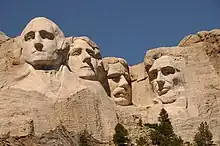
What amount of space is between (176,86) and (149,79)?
104 centimetres

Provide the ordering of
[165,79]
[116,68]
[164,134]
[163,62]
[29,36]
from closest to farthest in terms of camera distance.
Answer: [164,134], [29,36], [165,79], [163,62], [116,68]

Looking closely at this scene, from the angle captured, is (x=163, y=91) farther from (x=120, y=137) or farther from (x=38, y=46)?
(x=38, y=46)

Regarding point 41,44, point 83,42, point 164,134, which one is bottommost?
point 164,134

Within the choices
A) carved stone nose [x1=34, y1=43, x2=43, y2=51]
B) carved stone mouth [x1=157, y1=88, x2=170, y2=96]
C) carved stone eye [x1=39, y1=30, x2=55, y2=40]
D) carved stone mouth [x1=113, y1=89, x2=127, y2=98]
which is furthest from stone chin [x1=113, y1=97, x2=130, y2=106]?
carved stone nose [x1=34, y1=43, x2=43, y2=51]

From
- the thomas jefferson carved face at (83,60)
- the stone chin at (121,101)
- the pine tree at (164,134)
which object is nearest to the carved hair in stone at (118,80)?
the stone chin at (121,101)

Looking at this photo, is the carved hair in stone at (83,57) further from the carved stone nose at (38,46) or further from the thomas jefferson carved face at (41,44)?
the carved stone nose at (38,46)

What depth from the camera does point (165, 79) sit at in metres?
25.5

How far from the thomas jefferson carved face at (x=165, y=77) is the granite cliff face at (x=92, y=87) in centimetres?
3

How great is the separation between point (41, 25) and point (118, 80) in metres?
3.71

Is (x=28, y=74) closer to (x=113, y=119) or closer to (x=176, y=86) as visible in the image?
(x=113, y=119)

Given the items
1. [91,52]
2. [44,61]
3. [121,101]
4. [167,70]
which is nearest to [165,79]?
[167,70]

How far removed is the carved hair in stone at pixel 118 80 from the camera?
86.0 feet

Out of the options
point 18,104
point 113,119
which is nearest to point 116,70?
point 113,119

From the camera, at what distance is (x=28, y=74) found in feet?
77.9
